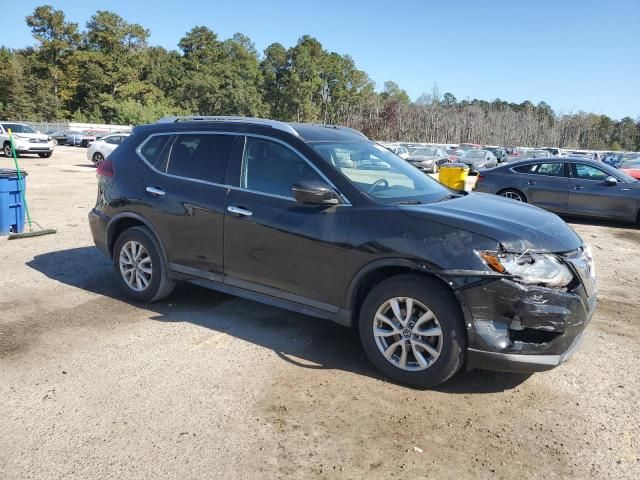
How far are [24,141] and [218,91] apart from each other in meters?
61.0

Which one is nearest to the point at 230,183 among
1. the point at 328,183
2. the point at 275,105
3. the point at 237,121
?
the point at 237,121

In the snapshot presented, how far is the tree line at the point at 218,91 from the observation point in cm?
7594

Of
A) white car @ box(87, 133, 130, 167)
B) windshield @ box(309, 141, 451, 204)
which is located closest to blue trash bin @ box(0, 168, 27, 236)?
windshield @ box(309, 141, 451, 204)

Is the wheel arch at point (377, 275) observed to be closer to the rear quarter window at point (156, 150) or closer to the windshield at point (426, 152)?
the rear quarter window at point (156, 150)

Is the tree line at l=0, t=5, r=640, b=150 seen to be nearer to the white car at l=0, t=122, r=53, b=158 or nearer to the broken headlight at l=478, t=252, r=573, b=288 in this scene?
the white car at l=0, t=122, r=53, b=158

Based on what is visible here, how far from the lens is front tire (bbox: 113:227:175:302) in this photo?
5051 mm

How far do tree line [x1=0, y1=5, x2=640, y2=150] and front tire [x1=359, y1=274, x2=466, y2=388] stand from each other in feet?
232

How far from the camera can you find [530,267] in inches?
133

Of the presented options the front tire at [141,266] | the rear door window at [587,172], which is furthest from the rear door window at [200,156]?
the rear door window at [587,172]

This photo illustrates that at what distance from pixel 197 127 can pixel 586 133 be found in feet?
365

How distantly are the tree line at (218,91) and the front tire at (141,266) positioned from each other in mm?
68470

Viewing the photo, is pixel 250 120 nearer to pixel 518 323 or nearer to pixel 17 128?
pixel 518 323

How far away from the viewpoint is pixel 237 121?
15.6 feet

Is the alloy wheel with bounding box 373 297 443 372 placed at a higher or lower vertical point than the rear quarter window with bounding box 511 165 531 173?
lower
